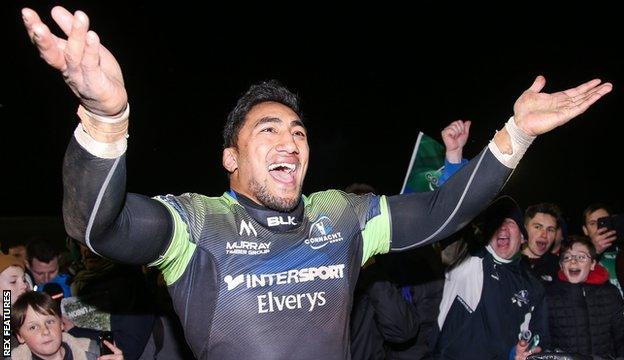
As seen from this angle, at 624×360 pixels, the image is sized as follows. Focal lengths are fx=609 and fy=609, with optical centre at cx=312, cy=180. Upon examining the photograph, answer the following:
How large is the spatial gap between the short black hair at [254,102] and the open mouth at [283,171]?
30 cm

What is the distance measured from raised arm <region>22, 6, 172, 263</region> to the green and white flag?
3.75 m

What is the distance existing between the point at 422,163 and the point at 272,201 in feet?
10.7

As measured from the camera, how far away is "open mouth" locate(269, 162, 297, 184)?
2697 mm

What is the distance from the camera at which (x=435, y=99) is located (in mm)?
17078

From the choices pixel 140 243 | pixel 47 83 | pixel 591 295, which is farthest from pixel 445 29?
pixel 140 243

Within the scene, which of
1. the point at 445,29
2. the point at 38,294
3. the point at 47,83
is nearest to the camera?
the point at 38,294

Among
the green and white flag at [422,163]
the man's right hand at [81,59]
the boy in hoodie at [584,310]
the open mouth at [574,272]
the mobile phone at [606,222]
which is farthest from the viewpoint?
the green and white flag at [422,163]

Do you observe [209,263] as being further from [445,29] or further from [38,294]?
[445,29]

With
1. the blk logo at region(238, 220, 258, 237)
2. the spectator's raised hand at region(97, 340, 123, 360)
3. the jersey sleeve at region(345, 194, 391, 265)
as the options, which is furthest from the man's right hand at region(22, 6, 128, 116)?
the spectator's raised hand at region(97, 340, 123, 360)

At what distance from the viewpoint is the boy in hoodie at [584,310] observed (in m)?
4.77

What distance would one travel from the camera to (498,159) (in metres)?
2.62

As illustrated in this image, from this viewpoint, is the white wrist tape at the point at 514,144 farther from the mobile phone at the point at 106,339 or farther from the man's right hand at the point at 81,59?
the mobile phone at the point at 106,339

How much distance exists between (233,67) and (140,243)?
15497mm

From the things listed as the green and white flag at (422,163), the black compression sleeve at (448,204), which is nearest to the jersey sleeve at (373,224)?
the black compression sleeve at (448,204)
